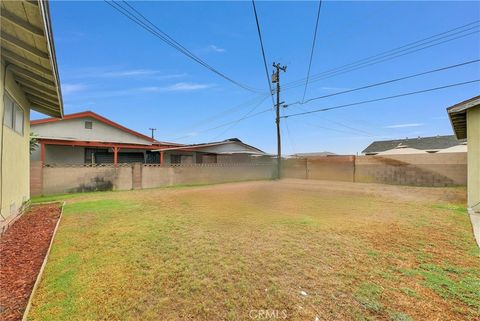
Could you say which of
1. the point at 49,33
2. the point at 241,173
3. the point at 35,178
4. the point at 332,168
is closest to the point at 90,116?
the point at 35,178

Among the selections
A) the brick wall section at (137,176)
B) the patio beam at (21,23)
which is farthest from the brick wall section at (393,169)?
the patio beam at (21,23)

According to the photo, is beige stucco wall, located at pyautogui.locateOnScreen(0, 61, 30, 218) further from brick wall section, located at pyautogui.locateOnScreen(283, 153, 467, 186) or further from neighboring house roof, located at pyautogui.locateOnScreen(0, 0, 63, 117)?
brick wall section, located at pyautogui.locateOnScreen(283, 153, 467, 186)

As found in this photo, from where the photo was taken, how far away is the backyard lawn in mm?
2266

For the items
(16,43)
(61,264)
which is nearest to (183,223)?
(61,264)

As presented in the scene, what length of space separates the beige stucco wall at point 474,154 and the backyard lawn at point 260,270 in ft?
7.36

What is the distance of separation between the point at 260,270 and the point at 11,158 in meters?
5.85

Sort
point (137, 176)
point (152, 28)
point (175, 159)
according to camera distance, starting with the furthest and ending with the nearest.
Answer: point (175, 159), point (137, 176), point (152, 28)

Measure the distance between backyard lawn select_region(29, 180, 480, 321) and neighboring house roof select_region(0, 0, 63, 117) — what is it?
332cm

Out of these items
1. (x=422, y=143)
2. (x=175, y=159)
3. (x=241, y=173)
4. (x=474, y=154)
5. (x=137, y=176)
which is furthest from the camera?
(x=422, y=143)

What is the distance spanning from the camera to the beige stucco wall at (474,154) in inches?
275

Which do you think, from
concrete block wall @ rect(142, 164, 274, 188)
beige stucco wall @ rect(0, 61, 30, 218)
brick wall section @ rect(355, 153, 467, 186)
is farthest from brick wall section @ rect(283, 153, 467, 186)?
beige stucco wall @ rect(0, 61, 30, 218)

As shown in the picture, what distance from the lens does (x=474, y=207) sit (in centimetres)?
702

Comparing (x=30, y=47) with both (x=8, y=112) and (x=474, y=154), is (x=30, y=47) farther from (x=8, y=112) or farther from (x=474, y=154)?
(x=474, y=154)

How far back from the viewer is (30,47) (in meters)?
4.11
